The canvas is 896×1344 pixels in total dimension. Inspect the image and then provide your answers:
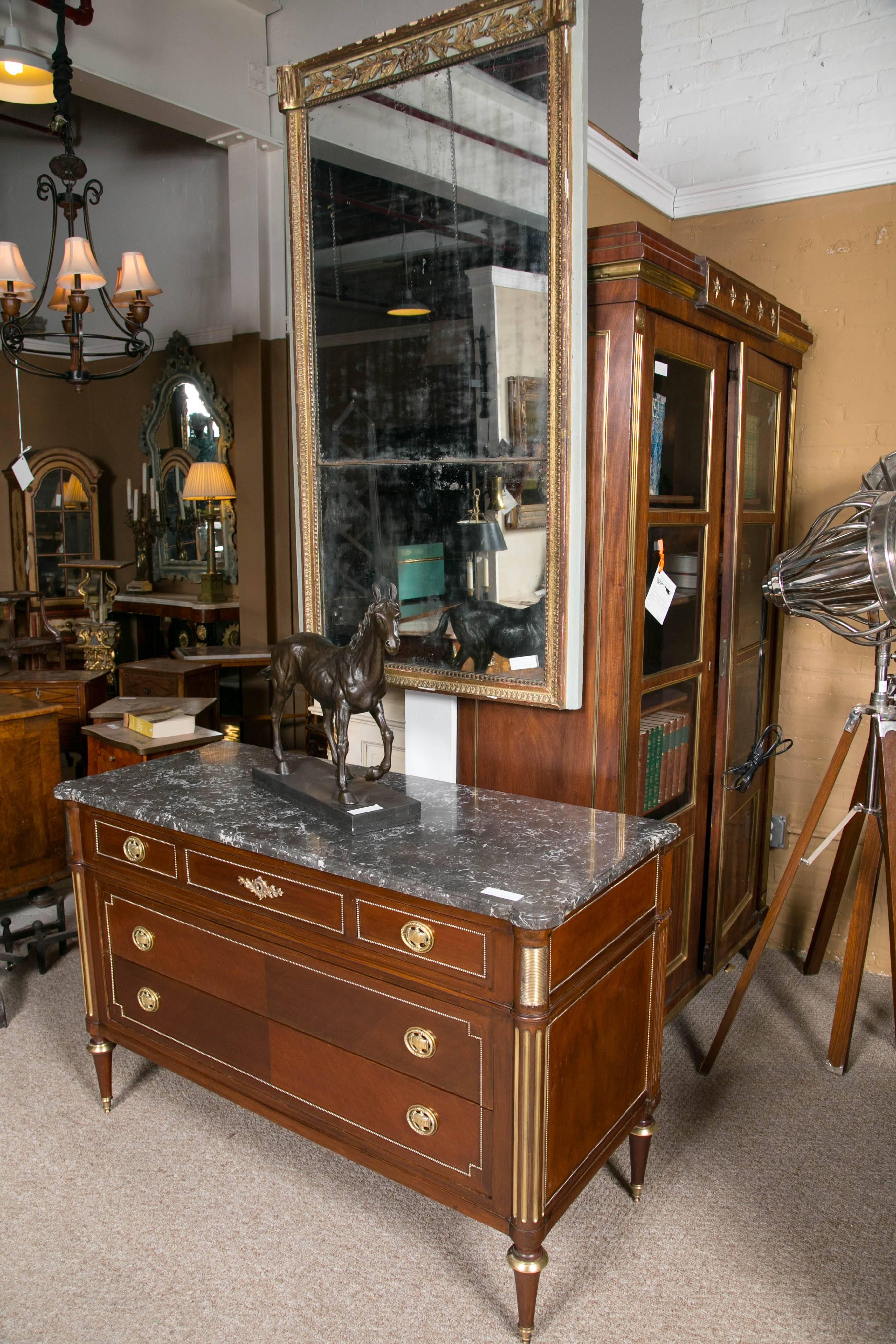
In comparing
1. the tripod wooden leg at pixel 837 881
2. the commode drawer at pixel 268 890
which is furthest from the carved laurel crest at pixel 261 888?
the tripod wooden leg at pixel 837 881

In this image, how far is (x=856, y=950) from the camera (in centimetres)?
286

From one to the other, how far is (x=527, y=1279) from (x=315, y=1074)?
24.0 inches

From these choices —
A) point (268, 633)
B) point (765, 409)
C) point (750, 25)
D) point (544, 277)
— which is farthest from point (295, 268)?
point (268, 633)

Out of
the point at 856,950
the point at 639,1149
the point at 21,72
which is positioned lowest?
the point at 639,1149

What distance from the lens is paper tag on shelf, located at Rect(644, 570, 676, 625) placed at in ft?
8.57

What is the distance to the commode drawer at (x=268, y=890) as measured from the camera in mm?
2055

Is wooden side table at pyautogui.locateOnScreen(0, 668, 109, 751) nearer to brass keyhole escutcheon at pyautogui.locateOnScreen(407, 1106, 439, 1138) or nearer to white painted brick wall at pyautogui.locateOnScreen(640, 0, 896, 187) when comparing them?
brass keyhole escutcheon at pyautogui.locateOnScreen(407, 1106, 439, 1138)

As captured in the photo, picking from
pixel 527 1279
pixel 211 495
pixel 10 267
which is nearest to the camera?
pixel 527 1279

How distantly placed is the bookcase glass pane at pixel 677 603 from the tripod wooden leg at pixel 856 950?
0.75m

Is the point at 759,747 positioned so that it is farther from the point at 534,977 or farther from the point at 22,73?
the point at 22,73

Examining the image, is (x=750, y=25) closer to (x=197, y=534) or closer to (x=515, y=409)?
(x=515, y=409)

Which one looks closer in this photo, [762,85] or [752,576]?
[752,576]

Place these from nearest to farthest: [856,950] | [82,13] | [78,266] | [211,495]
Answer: [856,950], [82,13], [78,266], [211,495]

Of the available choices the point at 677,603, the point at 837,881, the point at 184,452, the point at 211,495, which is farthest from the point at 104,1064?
the point at 184,452
